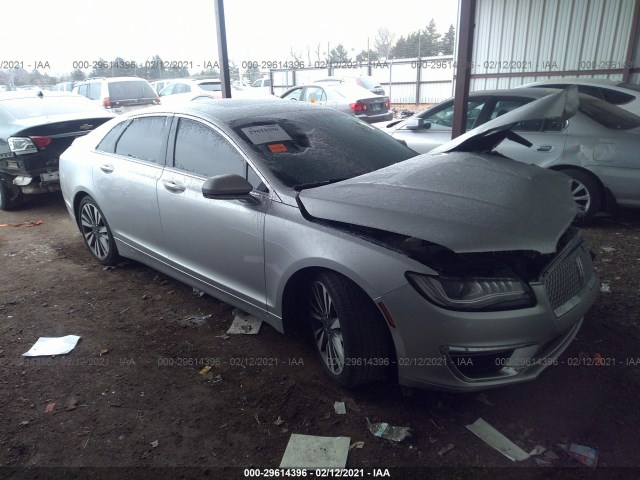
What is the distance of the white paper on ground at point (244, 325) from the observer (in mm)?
3525

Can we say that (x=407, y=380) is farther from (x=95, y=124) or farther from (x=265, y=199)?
(x=95, y=124)

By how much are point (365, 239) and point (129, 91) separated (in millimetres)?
12025

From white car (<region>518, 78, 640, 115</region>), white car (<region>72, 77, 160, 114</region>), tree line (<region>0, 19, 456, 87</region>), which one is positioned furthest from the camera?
tree line (<region>0, 19, 456, 87</region>)

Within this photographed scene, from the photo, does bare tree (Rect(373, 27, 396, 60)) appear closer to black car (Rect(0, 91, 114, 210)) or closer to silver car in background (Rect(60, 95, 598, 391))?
black car (Rect(0, 91, 114, 210))

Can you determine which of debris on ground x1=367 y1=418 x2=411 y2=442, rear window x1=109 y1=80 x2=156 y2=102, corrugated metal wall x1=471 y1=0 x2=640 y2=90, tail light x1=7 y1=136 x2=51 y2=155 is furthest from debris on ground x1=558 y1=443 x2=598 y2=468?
rear window x1=109 y1=80 x2=156 y2=102

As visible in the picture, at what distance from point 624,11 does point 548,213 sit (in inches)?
401

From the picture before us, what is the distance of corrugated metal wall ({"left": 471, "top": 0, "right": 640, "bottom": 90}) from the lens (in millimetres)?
10305

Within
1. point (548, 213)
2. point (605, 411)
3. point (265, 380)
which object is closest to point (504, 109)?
point (548, 213)

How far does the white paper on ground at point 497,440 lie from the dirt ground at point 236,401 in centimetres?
3

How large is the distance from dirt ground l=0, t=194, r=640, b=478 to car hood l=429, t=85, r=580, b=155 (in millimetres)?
1448

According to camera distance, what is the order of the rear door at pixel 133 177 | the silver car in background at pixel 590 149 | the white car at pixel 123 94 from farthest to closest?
the white car at pixel 123 94 < the silver car in background at pixel 590 149 < the rear door at pixel 133 177

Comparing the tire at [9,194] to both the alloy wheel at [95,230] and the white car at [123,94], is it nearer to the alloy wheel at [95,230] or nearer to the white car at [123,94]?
the alloy wheel at [95,230]

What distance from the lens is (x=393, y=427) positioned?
8.20ft

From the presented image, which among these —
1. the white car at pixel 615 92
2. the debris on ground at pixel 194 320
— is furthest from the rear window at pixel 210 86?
the debris on ground at pixel 194 320
